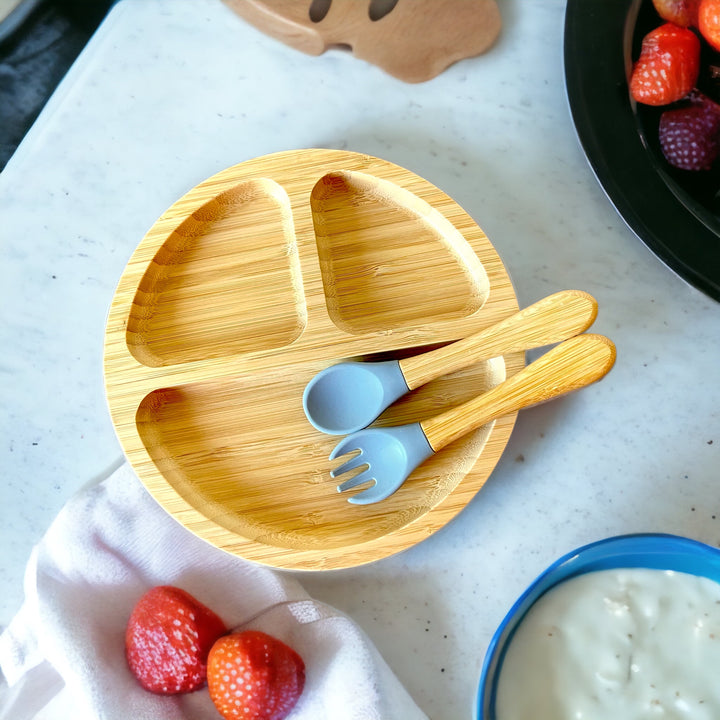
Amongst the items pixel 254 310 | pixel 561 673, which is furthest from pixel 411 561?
pixel 254 310

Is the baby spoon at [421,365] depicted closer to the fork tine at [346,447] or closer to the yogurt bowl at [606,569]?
the fork tine at [346,447]

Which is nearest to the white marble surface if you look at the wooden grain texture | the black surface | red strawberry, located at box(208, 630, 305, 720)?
the wooden grain texture

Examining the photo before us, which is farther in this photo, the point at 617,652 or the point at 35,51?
the point at 35,51

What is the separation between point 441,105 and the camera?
101cm

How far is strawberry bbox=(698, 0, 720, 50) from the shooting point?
2.77ft

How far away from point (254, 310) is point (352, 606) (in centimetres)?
38

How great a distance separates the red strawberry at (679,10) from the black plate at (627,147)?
21mm

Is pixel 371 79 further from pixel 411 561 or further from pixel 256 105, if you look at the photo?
pixel 411 561

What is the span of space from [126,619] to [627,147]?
2.71 ft

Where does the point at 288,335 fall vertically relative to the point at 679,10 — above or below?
below

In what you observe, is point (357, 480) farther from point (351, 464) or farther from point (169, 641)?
point (169, 641)

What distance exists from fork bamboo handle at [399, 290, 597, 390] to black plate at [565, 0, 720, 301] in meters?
0.16

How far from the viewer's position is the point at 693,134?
2.86 feet

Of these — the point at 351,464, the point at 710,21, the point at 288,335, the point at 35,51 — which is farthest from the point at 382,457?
the point at 35,51
